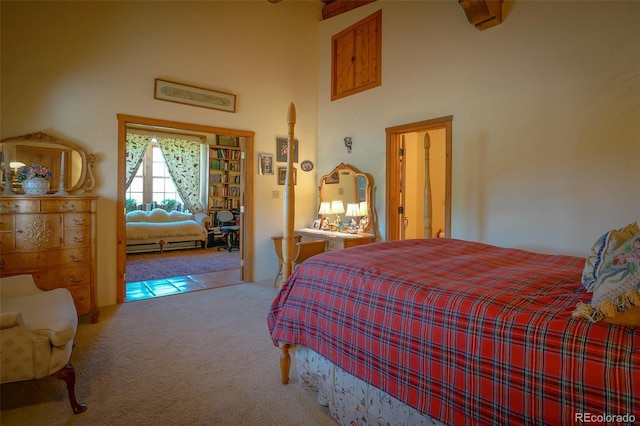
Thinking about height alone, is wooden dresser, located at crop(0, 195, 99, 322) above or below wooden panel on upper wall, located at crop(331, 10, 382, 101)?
below

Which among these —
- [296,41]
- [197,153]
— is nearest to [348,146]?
[296,41]

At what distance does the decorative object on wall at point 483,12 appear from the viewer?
3.05 metres

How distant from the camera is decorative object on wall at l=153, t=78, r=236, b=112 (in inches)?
157

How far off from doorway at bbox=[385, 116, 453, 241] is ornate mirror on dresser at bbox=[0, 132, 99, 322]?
10.7ft

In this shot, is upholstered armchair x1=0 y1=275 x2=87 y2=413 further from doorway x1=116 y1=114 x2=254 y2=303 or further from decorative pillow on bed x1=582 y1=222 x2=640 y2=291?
decorative pillow on bed x1=582 y1=222 x2=640 y2=291

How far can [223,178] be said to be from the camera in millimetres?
8438

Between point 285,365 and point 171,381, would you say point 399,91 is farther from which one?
point 171,381

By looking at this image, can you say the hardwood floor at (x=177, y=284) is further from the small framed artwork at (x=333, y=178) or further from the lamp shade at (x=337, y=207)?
the small framed artwork at (x=333, y=178)

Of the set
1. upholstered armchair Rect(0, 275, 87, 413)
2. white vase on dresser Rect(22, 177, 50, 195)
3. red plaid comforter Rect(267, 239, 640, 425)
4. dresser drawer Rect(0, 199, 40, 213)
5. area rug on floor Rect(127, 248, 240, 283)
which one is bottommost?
area rug on floor Rect(127, 248, 240, 283)

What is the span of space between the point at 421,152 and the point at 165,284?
419 centimetres

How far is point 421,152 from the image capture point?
5195mm

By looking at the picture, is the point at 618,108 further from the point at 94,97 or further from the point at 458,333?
the point at 94,97

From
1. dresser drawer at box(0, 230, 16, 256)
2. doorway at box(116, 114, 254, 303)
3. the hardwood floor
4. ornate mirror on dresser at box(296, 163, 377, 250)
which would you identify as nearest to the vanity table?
ornate mirror on dresser at box(296, 163, 377, 250)

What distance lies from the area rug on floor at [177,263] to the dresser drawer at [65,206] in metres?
1.92
